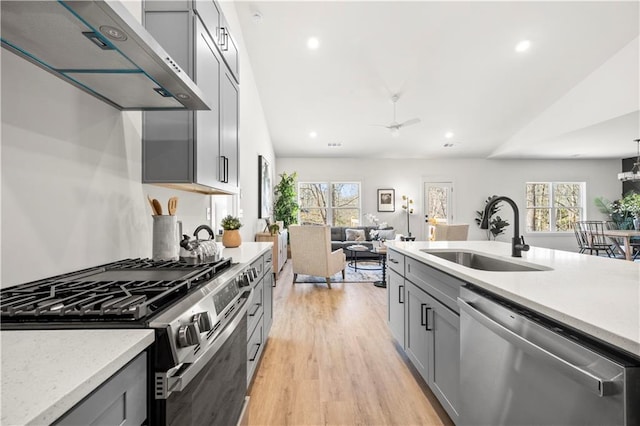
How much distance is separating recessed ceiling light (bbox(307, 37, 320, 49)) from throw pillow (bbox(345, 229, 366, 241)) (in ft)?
14.1

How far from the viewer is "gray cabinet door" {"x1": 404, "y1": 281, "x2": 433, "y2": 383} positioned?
1733 millimetres

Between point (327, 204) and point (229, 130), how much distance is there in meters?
5.94

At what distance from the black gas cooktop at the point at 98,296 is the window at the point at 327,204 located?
6.77 metres

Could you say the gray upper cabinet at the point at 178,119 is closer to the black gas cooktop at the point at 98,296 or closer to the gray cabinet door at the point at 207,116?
the gray cabinet door at the point at 207,116

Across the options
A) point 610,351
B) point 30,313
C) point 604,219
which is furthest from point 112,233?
point 604,219

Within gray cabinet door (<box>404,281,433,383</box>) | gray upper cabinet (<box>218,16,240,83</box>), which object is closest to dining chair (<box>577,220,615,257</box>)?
gray cabinet door (<box>404,281,433,383</box>)

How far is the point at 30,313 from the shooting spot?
2.19ft

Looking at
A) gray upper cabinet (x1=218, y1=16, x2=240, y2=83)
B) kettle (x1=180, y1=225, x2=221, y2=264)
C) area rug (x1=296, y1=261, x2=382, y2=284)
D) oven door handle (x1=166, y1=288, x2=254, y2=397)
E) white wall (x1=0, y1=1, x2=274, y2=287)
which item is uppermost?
gray upper cabinet (x1=218, y1=16, x2=240, y2=83)

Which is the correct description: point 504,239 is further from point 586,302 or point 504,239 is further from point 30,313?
point 30,313

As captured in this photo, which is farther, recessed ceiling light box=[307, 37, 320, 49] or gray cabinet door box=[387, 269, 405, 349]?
recessed ceiling light box=[307, 37, 320, 49]

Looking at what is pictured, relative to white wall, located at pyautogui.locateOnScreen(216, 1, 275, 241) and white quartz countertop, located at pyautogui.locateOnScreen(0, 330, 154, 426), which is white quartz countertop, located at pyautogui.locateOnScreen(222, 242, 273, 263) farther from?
white wall, located at pyautogui.locateOnScreen(216, 1, 275, 241)

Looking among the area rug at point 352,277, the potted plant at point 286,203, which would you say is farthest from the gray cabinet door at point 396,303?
the potted plant at point 286,203

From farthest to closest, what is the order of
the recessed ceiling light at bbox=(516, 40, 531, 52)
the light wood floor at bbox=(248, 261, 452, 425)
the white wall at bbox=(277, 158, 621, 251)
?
1. the white wall at bbox=(277, 158, 621, 251)
2. the recessed ceiling light at bbox=(516, 40, 531, 52)
3. the light wood floor at bbox=(248, 261, 452, 425)

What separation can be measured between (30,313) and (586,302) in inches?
57.8
